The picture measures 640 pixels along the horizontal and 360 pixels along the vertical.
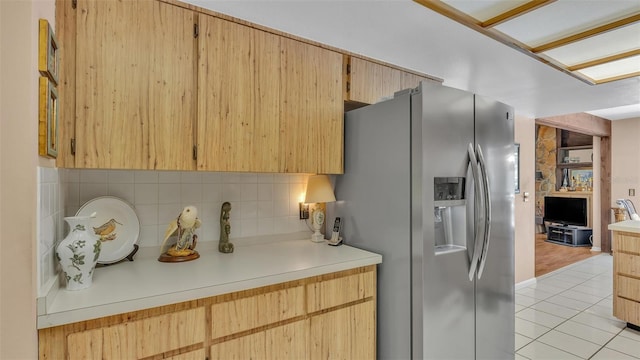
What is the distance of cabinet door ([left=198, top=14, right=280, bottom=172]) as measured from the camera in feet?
5.47

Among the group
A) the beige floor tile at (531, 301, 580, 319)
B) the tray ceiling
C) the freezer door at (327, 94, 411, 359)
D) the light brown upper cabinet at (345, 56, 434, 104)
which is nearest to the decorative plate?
the freezer door at (327, 94, 411, 359)

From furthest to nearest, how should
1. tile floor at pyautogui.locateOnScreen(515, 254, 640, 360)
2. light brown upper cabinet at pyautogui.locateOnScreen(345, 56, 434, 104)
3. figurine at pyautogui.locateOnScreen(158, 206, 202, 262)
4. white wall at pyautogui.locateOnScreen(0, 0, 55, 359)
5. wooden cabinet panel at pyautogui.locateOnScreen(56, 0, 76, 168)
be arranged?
tile floor at pyautogui.locateOnScreen(515, 254, 640, 360) < light brown upper cabinet at pyautogui.locateOnScreen(345, 56, 434, 104) < figurine at pyautogui.locateOnScreen(158, 206, 202, 262) < wooden cabinet panel at pyautogui.locateOnScreen(56, 0, 76, 168) < white wall at pyautogui.locateOnScreen(0, 0, 55, 359)

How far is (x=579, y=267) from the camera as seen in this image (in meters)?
5.18

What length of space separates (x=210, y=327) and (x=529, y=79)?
3.13 metres

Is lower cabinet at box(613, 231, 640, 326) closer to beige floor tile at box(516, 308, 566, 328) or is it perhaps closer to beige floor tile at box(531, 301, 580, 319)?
beige floor tile at box(531, 301, 580, 319)

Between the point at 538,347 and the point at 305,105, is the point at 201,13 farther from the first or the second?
the point at 538,347

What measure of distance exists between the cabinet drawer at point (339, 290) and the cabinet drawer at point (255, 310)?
2.9 inches

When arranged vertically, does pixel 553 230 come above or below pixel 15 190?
below

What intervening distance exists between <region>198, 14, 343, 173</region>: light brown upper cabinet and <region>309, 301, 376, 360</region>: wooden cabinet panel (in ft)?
2.80

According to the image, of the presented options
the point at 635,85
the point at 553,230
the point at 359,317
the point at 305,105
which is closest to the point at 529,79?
the point at 635,85

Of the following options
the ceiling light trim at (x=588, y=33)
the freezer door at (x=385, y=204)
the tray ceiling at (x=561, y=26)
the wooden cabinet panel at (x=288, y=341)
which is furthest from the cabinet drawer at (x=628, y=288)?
the wooden cabinet panel at (x=288, y=341)

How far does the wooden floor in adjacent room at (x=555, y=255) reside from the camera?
17.3 ft

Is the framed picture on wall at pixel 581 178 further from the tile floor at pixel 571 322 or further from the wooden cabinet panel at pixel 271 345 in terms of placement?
the wooden cabinet panel at pixel 271 345

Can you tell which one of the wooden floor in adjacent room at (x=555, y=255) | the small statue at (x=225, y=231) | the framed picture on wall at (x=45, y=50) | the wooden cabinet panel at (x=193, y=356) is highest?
the framed picture on wall at (x=45, y=50)
